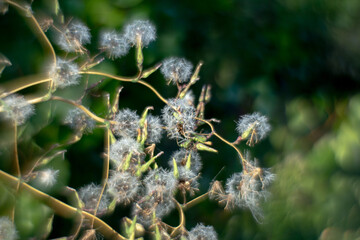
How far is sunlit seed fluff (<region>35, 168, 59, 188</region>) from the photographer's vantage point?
42cm

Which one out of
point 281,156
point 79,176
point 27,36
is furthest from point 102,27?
point 281,156

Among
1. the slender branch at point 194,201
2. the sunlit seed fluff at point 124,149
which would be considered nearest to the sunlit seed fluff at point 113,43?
the sunlit seed fluff at point 124,149

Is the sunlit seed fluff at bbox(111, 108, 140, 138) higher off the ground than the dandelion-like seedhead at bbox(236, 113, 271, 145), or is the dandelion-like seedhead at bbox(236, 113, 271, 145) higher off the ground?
the dandelion-like seedhead at bbox(236, 113, 271, 145)

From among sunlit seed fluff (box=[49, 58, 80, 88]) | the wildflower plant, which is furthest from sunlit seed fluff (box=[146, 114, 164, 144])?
sunlit seed fluff (box=[49, 58, 80, 88])

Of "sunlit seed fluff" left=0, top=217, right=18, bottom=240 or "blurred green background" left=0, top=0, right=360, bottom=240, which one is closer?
"sunlit seed fluff" left=0, top=217, right=18, bottom=240

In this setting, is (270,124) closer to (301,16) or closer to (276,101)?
(276,101)

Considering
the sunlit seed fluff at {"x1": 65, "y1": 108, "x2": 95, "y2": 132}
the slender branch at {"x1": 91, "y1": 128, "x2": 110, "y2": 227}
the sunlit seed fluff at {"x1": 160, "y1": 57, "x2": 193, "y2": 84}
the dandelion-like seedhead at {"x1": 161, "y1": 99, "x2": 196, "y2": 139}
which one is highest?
the sunlit seed fluff at {"x1": 160, "y1": 57, "x2": 193, "y2": 84}

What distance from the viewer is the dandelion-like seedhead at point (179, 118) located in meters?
0.45

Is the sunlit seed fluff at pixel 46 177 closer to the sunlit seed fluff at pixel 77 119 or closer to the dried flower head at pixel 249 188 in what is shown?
the sunlit seed fluff at pixel 77 119

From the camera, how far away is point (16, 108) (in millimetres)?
405

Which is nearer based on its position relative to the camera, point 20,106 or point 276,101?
point 20,106

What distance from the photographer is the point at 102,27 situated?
0.46 meters

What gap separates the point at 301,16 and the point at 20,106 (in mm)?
395

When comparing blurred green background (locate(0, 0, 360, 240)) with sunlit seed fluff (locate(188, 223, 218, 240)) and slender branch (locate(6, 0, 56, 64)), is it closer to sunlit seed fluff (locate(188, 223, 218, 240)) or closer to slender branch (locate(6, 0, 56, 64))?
sunlit seed fluff (locate(188, 223, 218, 240))
